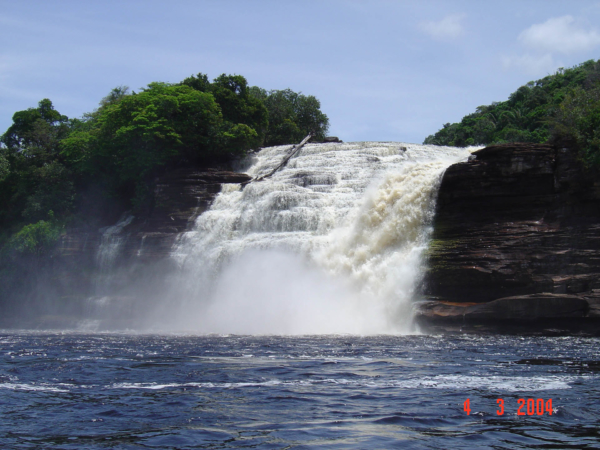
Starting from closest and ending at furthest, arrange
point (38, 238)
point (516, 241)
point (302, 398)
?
point (302, 398), point (516, 241), point (38, 238)

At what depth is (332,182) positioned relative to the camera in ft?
121

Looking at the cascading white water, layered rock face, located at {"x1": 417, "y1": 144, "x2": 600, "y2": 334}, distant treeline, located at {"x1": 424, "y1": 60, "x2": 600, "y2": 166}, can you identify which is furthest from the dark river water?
distant treeline, located at {"x1": 424, "y1": 60, "x2": 600, "y2": 166}

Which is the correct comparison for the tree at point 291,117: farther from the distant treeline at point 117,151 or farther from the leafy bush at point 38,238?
the leafy bush at point 38,238

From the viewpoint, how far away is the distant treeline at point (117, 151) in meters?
44.5

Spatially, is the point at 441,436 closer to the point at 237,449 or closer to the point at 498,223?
the point at 237,449

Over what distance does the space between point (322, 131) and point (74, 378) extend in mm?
56863

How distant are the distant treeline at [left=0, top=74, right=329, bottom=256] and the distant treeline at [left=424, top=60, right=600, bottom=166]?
73.5 ft

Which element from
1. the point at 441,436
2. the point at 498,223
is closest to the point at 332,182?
the point at 498,223
